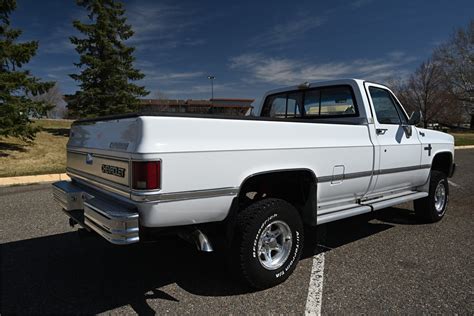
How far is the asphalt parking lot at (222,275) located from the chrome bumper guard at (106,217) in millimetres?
682

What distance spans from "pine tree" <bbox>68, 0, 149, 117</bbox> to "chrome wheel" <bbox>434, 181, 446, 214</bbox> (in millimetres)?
17574

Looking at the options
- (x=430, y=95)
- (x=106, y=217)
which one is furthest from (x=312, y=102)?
(x=430, y=95)

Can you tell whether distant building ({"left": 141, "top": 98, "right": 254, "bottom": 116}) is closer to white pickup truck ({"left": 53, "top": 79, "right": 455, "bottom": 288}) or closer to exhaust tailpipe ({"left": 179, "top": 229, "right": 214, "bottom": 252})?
white pickup truck ({"left": 53, "top": 79, "right": 455, "bottom": 288})

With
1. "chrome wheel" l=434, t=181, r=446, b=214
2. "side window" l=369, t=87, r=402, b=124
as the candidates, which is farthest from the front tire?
"chrome wheel" l=434, t=181, r=446, b=214

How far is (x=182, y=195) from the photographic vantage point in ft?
8.96

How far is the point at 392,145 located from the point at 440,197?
183cm

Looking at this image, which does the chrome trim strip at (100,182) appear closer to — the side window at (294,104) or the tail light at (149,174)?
the tail light at (149,174)

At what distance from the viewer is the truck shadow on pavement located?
3086 millimetres

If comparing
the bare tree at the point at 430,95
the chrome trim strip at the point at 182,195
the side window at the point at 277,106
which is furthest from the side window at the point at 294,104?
the bare tree at the point at 430,95

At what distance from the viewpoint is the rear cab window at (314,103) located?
463 cm

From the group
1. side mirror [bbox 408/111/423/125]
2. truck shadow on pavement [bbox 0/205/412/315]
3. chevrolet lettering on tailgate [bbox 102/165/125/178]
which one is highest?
side mirror [bbox 408/111/423/125]

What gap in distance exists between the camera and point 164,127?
2.67 meters

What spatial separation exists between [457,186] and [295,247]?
7006mm

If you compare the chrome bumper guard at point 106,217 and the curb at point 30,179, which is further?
the curb at point 30,179
